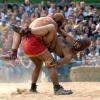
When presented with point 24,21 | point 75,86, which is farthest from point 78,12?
point 75,86

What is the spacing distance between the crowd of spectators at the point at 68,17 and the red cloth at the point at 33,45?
5608mm

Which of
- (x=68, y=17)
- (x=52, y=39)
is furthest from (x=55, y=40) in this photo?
(x=68, y=17)

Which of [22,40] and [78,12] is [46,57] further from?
[78,12]

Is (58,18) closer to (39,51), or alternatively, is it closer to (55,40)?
(55,40)

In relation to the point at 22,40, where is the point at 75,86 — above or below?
below

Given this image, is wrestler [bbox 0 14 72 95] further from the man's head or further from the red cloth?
the man's head

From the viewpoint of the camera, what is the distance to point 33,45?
9.85m

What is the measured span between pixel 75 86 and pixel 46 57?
91.9 inches

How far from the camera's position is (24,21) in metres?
17.4

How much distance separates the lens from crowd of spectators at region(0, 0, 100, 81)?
1661cm

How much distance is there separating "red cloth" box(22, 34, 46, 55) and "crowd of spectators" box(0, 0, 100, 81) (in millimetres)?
5608

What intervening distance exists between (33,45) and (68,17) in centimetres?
864

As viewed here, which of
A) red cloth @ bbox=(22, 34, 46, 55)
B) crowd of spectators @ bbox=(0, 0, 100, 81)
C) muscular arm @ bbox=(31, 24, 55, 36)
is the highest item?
muscular arm @ bbox=(31, 24, 55, 36)

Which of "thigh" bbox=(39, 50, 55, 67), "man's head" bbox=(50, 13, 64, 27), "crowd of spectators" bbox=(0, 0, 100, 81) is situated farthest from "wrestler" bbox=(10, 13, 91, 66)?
"crowd of spectators" bbox=(0, 0, 100, 81)
